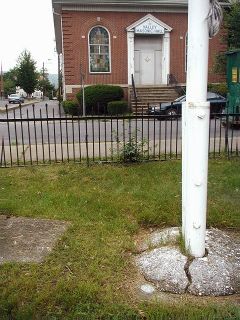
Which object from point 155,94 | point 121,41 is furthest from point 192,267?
point 121,41

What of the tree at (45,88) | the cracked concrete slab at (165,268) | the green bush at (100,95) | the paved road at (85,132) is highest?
the tree at (45,88)

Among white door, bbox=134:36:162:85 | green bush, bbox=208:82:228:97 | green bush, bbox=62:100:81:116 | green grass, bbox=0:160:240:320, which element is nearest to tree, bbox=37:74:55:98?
white door, bbox=134:36:162:85

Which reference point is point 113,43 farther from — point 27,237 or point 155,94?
point 27,237

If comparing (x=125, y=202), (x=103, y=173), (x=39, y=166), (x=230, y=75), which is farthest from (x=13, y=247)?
(x=230, y=75)

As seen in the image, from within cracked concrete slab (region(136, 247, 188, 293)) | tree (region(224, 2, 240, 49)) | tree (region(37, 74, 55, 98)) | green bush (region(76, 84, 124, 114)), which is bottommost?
cracked concrete slab (region(136, 247, 188, 293))

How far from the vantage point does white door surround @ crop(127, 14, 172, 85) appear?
80.2 feet

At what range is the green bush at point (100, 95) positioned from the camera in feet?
71.9

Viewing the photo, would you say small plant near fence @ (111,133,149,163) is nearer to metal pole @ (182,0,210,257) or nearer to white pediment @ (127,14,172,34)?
metal pole @ (182,0,210,257)

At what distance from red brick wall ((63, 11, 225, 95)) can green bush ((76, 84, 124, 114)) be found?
2.05 m

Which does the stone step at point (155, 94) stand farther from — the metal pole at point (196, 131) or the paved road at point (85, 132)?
the metal pole at point (196, 131)

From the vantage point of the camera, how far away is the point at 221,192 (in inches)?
223

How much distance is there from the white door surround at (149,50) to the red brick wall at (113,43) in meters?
0.33

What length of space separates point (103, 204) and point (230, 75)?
32.3 feet

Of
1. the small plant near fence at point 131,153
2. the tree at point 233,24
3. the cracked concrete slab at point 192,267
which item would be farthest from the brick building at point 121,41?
the cracked concrete slab at point 192,267
